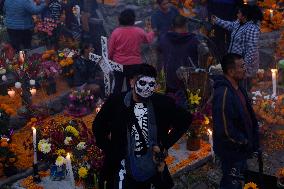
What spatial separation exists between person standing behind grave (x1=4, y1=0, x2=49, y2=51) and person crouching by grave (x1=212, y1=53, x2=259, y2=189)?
5.81m

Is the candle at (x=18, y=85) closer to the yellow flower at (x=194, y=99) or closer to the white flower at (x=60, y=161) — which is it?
the white flower at (x=60, y=161)

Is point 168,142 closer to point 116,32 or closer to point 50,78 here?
point 116,32

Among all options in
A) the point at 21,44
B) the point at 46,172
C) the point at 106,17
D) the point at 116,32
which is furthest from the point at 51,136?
the point at 106,17

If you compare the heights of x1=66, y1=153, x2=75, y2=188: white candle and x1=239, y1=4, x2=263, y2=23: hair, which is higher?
x1=239, y1=4, x2=263, y2=23: hair

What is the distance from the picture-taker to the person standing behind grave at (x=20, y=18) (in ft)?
33.9

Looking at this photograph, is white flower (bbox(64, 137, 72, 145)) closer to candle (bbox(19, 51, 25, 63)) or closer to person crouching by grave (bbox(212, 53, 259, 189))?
person crouching by grave (bbox(212, 53, 259, 189))

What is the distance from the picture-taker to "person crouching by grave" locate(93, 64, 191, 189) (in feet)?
17.2

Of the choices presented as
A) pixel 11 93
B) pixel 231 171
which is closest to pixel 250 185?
pixel 231 171

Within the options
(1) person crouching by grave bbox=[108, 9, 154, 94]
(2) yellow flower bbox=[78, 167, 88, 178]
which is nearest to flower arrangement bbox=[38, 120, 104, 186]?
(2) yellow flower bbox=[78, 167, 88, 178]

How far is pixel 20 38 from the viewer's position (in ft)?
35.8

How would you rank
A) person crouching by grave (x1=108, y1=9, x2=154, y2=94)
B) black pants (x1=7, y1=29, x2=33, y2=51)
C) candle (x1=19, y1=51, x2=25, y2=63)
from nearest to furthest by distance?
person crouching by grave (x1=108, y1=9, x2=154, y2=94), candle (x1=19, y1=51, x2=25, y2=63), black pants (x1=7, y1=29, x2=33, y2=51)

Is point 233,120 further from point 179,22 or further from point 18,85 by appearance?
point 18,85

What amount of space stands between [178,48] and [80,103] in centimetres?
280

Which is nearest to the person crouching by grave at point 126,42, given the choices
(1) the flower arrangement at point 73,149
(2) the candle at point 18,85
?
(1) the flower arrangement at point 73,149
